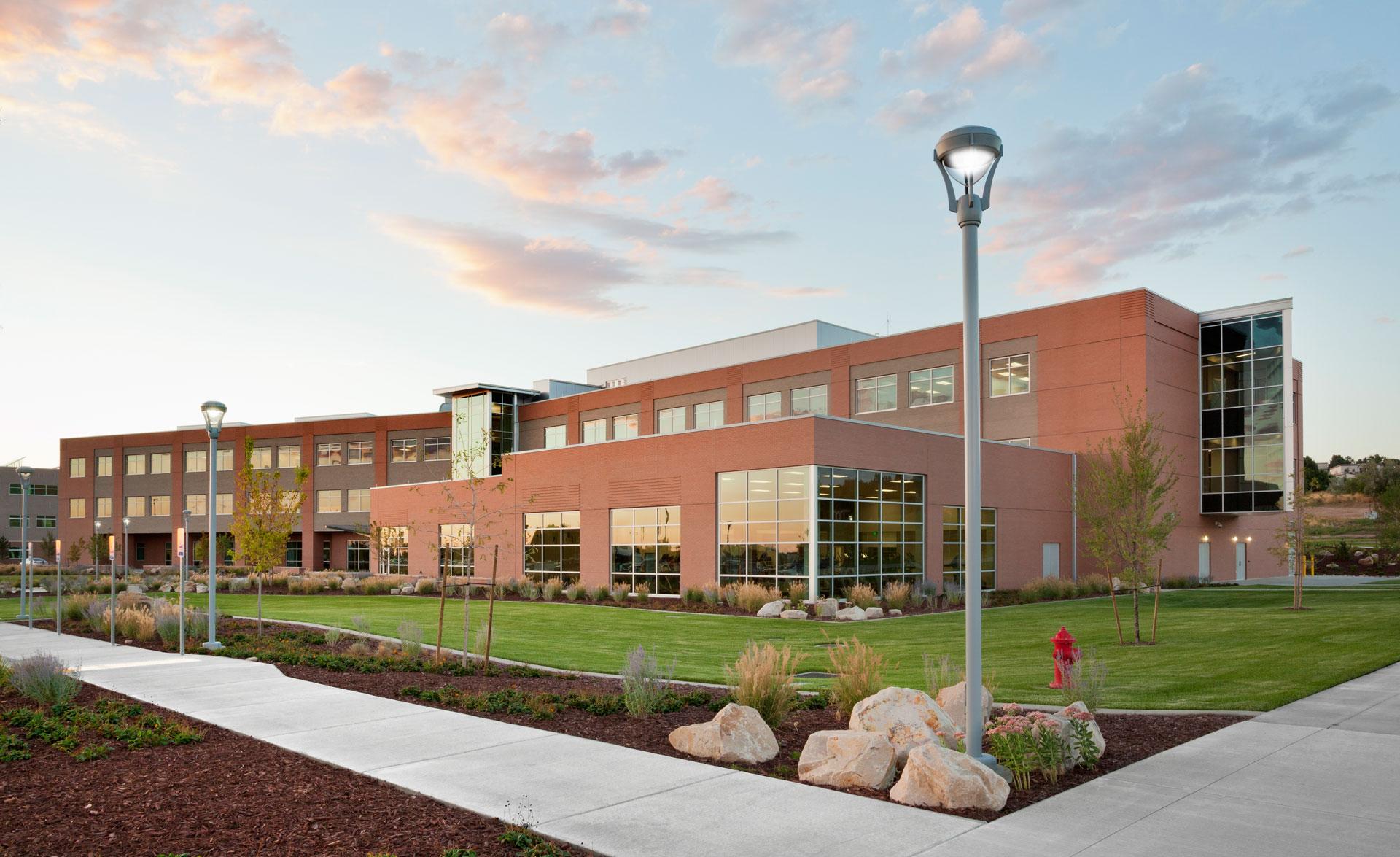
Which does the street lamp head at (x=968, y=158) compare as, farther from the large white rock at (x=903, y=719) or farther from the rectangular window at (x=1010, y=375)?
the rectangular window at (x=1010, y=375)

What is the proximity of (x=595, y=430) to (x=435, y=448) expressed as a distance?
16.6 m

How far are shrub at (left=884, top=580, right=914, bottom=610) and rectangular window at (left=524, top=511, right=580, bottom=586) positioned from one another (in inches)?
594

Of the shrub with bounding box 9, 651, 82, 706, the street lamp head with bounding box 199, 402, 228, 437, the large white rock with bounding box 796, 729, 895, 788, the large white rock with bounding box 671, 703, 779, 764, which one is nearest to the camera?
the large white rock with bounding box 796, 729, 895, 788

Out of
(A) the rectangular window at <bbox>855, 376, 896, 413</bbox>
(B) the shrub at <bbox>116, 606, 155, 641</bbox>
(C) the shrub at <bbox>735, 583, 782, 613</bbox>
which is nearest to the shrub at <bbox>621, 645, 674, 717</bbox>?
(B) the shrub at <bbox>116, 606, 155, 641</bbox>

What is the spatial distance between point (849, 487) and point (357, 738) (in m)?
25.4

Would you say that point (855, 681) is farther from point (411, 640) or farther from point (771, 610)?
point (771, 610)

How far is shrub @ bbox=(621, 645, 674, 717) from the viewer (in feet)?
35.3

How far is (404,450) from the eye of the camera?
73.8m

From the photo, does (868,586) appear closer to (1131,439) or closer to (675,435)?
(675,435)

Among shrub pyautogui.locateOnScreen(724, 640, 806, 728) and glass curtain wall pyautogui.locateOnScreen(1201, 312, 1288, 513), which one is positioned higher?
glass curtain wall pyautogui.locateOnScreen(1201, 312, 1288, 513)

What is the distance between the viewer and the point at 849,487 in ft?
109

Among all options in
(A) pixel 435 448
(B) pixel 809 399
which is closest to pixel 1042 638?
(B) pixel 809 399

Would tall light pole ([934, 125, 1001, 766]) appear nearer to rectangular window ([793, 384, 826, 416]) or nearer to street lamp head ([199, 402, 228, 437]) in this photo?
street lamp head ([199, 402, 228, 437])

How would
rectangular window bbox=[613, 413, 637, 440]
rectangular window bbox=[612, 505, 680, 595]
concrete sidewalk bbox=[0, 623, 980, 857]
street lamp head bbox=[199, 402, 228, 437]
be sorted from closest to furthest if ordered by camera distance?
concrete sidewalk bbox=[0, 623, 980, 857]
street lamp head bbox=[199, 402, 228, 437]
rectangular window bbox=[612, 505, 680, 595]
rectangular window bbox=[613, 413, 637, 440]
